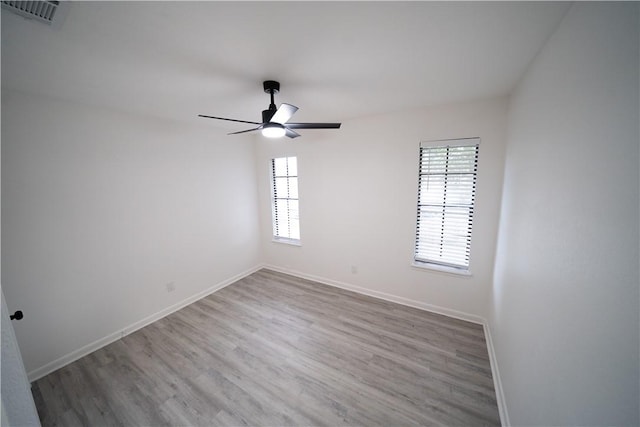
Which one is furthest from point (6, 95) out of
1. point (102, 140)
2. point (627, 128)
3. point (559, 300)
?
point (559, 300)

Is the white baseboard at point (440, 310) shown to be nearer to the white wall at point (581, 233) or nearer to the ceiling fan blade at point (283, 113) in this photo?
the white wall at point (581, 233)

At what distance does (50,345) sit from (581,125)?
13.8 ft

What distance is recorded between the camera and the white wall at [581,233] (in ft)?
2.14

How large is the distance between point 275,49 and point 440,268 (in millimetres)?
2842

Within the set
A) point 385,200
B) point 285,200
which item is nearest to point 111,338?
point 285,200

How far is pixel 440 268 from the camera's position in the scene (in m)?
2.72

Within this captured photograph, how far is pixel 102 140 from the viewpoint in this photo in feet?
7.57

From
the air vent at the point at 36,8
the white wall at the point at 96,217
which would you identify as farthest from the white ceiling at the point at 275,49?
the white wall at the point at 96,217

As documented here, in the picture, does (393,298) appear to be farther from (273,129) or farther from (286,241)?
(273,129)

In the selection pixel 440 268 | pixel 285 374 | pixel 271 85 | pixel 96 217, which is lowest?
pixel 285 374

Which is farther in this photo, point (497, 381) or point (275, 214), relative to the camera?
point (275, 214)

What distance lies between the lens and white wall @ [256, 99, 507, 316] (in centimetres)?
239

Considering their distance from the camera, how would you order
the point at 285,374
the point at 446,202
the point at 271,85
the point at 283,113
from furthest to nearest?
the point at 446,202 < the point at 285,374 < the point at 271,85 < the point at 283,113

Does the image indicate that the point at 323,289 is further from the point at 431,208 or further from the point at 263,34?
Answer: the point at 263,34
